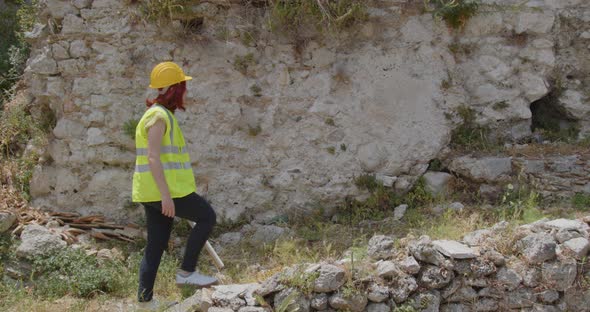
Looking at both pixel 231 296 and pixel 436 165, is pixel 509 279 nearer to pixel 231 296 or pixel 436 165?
pixel 231 296

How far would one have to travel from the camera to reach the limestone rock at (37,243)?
4914mm

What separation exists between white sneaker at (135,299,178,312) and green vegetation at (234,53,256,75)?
8.37 ft

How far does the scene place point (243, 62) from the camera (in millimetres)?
5855

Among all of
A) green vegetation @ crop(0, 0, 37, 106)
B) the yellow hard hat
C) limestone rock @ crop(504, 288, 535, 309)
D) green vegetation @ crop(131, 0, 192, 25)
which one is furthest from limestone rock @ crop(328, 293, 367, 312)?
green vegetation @ crop(0, 0, 37, 106)

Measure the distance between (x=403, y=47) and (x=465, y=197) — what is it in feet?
5.21

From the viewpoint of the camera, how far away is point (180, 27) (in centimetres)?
580

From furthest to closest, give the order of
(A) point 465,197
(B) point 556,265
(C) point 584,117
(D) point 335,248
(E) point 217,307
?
(C) point 584,117, (A) point 465,197, (D) point 335,248, (B) point 556,265, (E) point 217,307

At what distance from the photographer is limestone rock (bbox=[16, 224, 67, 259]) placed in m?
4.91

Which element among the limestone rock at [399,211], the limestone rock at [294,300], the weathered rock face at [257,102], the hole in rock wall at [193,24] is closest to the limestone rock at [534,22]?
the weathered rock face at [257,102]

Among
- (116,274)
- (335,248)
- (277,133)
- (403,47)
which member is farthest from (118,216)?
(403,47)

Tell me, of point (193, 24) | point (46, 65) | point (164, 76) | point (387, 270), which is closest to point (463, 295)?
point (387, 270)

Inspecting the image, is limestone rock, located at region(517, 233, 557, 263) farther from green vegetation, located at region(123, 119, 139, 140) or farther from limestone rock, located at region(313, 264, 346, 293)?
green vegetation, located at region(123, 119, 139, 140)

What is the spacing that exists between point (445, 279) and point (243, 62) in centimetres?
295

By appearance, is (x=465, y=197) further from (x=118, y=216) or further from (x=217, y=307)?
(x=118, y=216)
